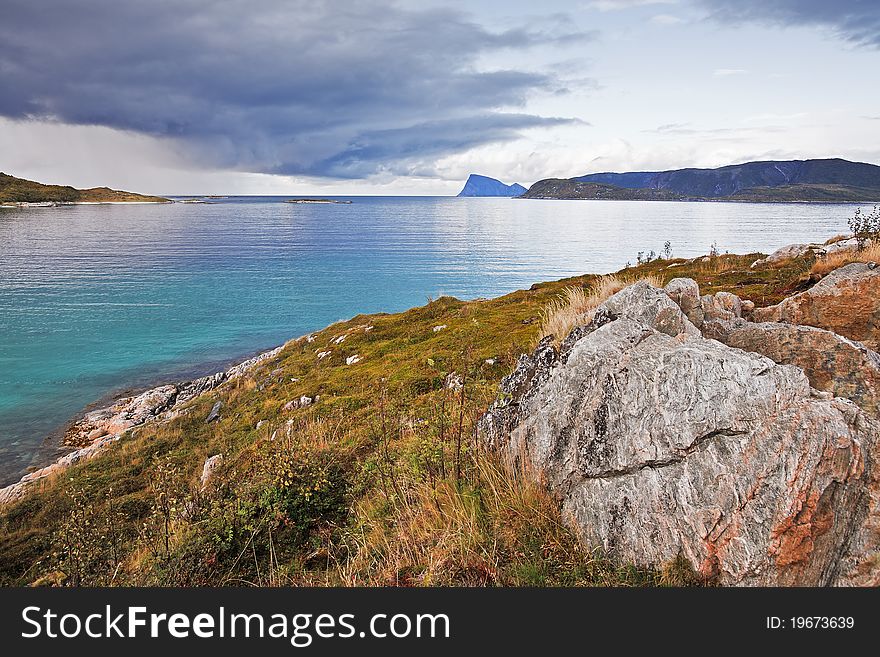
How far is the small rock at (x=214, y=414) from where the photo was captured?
852 inches

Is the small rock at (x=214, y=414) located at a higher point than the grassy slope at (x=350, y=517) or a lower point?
lower

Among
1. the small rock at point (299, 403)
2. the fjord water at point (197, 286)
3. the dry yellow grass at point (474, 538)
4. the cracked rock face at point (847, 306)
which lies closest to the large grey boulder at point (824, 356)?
the cracked rock face at point (847, 306)

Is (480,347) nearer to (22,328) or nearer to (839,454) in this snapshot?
(839,454)

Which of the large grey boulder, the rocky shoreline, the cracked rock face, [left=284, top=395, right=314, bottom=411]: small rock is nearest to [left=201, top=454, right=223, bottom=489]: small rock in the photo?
[left=284, top=395, right=314, bottom=411]: small rock

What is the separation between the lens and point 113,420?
84.0ft

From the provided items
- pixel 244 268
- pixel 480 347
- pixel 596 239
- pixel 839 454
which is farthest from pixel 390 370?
pixel 596 239

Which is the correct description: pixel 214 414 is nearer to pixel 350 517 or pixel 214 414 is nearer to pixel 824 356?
pixel 350 517

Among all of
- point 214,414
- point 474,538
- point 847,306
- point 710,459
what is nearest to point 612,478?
point 710,459

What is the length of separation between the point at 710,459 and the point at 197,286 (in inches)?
2773

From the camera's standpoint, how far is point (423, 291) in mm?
67250

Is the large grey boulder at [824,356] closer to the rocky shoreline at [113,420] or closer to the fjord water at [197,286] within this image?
the rocky shoreline at [113,420]

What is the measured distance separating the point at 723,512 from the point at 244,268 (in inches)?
3367

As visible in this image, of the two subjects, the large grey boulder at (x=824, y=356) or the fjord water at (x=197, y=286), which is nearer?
the large grey boulder at (x=824, y=356)

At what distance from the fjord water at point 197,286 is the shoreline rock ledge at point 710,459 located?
24808mm
